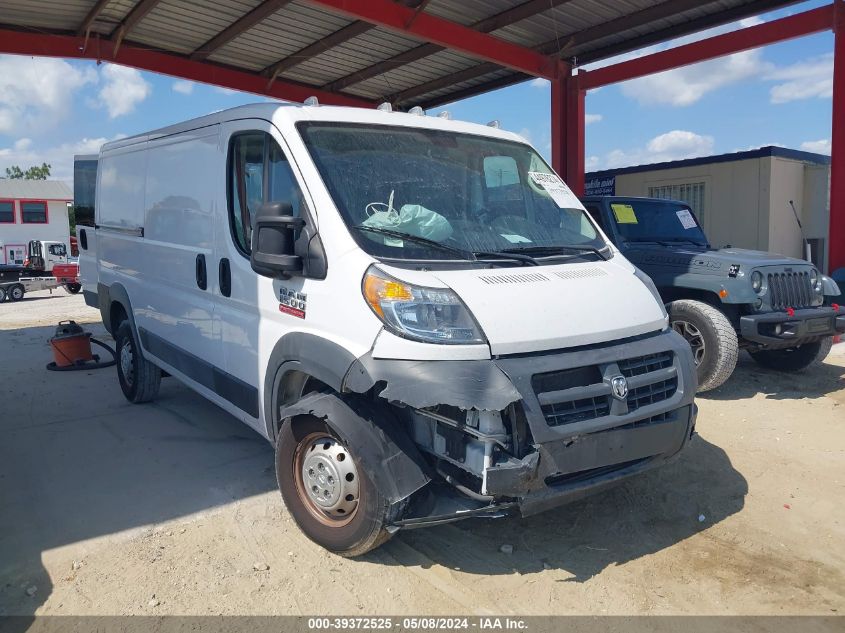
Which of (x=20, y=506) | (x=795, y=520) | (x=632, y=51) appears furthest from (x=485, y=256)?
(x=632, y=51)

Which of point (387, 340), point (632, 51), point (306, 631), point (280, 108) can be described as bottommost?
point (306, 631)

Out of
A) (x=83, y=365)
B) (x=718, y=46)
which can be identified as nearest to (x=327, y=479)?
(x=83, y=365)

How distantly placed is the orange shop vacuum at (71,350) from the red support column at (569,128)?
9101mm

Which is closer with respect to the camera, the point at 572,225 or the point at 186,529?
the point at 186,529

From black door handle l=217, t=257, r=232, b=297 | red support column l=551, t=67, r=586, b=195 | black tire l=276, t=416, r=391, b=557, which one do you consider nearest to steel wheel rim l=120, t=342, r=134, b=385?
black door handle l=217, t=257, r=232, b=297

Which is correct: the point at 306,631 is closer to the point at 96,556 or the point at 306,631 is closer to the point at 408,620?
the point at 408,620

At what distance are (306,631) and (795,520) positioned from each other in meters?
2.92

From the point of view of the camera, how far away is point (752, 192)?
1369 cm

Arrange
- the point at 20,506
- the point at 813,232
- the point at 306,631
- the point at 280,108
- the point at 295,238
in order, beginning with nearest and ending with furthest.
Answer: the point at 306,631 < the point at 295,238 < the point at 280,108 < the point at 20,506 < the point at 813,232

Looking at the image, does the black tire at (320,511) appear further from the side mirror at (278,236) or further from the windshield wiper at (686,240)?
the windshield wiper at (686,240)

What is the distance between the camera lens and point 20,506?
13.9 feet

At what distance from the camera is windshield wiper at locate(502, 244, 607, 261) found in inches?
149

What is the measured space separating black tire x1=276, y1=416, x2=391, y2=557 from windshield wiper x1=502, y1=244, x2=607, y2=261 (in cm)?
141

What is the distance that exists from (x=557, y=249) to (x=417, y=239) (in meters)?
0.92
